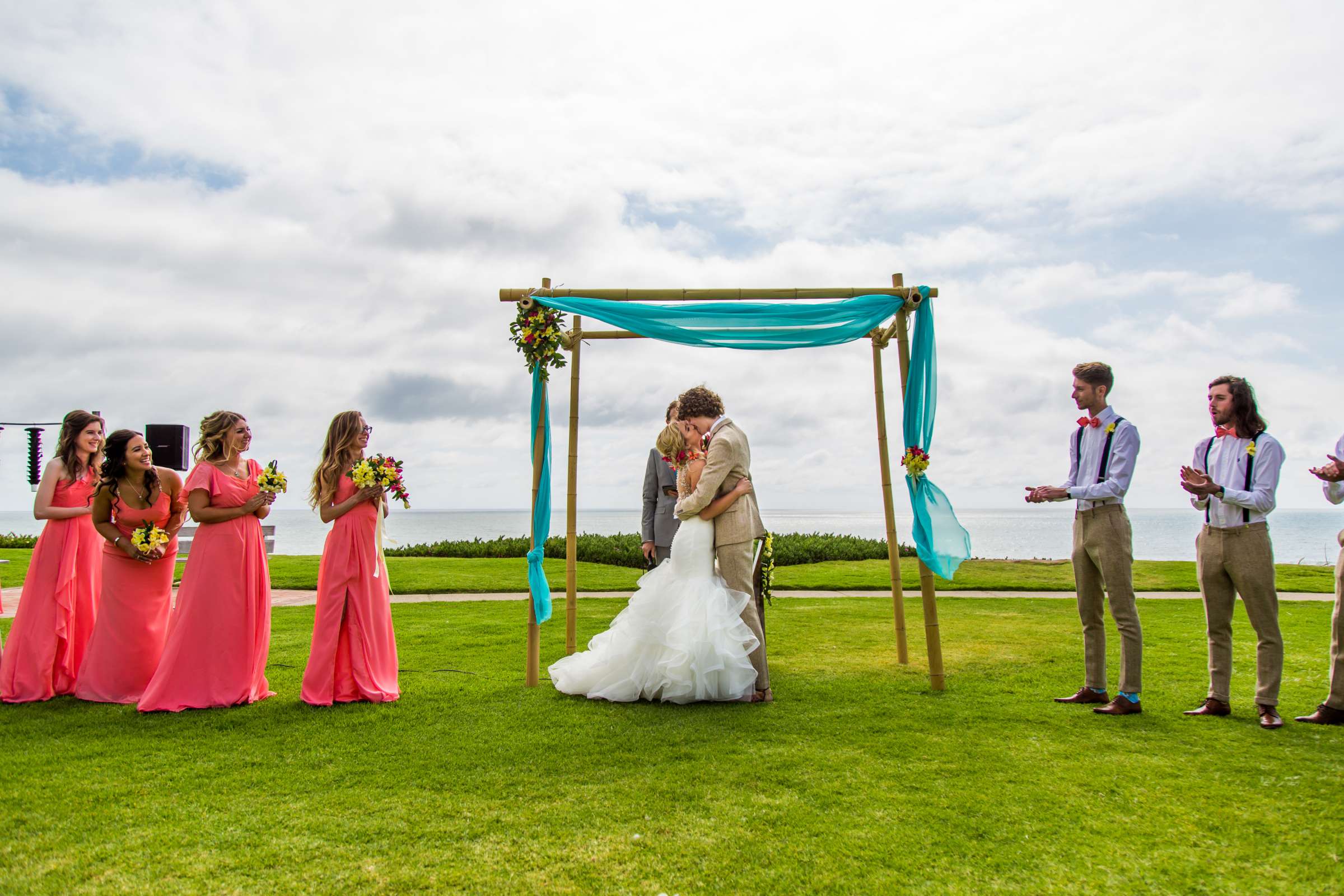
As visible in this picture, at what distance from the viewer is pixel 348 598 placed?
20.2 ft

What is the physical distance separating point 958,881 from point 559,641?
20.3ft

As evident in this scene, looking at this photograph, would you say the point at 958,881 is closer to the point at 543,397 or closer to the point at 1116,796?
the point at 1116,796

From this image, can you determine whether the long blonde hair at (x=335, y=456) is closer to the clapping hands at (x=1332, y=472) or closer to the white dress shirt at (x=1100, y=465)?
the white dress shirt at (x=1100, y=465)

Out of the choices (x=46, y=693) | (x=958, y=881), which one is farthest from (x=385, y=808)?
(x=46, y=693)

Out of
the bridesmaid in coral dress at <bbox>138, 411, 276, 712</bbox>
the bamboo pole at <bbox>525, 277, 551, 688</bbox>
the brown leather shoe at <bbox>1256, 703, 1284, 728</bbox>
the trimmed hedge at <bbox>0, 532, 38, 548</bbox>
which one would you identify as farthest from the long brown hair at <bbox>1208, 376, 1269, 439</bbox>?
the trimmed hedge at <bbox>0, 532, 38, 548</bbox>

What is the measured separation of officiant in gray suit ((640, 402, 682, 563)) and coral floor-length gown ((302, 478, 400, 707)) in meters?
2.54

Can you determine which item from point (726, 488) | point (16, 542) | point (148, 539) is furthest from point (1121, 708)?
point (16, 542)

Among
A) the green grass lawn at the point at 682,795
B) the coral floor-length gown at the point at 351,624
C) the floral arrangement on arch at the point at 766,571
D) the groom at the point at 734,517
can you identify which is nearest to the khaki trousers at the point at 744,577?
the groom at the point at 734,517

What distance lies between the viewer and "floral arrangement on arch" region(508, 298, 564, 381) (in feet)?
21.9

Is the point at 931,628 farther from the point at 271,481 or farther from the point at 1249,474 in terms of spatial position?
the point at 271,481

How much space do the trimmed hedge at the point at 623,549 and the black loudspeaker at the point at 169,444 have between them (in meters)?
7.62

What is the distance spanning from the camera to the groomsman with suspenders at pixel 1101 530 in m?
5.54

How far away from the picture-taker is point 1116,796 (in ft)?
13.1

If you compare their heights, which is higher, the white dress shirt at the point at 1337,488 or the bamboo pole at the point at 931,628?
the white dress shirt at the point at 1337,488
